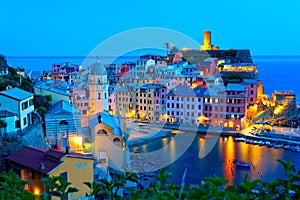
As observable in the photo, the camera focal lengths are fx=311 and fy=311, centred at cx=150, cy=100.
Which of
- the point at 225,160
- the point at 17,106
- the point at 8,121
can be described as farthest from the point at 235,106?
the point at 8,121

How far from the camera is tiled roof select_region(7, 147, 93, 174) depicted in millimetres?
5809

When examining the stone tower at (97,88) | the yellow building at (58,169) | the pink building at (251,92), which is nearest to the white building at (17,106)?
the yellow building at (58,169)

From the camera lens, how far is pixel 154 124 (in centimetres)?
2102

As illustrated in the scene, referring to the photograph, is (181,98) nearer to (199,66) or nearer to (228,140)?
(228,140)

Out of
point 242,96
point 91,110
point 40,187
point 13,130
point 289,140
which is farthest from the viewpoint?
point 242,96

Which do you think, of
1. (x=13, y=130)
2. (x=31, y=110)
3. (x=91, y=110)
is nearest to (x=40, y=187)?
(x=13, y=130)

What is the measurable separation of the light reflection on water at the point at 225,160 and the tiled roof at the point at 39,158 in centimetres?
629

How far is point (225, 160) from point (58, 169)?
984 centimetres

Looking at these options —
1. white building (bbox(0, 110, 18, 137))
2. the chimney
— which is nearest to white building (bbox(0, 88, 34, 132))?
white building (bbox(0, 110, 18, 137))

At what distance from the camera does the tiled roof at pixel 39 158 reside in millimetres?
5809

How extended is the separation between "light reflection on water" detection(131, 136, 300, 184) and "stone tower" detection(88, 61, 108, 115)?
9.90 feet

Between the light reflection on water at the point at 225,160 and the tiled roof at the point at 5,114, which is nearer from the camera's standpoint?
the tiled roof at the point at 5,114

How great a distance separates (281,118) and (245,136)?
18.2ft

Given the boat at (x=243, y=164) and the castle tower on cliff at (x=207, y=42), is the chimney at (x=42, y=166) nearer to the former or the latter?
the boat at (x=243, y=164)
